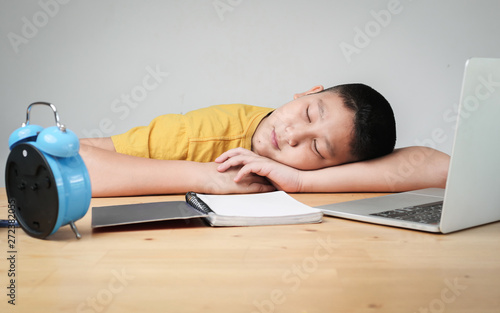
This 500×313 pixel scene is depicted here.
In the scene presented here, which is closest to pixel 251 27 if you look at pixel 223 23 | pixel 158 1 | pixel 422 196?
pixel 223 23

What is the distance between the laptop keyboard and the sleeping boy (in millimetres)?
327

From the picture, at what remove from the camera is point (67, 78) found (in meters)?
2.30

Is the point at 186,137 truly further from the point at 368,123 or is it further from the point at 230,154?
the point at 368,123

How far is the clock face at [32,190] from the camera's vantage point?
0.61m

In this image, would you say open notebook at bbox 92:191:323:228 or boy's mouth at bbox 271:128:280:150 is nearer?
open notebook at bbox 92:191:323:228

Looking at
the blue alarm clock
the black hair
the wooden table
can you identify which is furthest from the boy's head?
the blue alarm clock

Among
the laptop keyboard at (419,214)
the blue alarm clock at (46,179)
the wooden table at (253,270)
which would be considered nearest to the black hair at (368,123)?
the laptop keyboard at (419,214)

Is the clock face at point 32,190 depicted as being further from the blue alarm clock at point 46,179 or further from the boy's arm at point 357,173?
the boy's arm at point 357,173

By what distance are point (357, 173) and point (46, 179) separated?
0.82 m

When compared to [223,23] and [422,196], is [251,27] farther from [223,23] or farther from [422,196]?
[422,196]

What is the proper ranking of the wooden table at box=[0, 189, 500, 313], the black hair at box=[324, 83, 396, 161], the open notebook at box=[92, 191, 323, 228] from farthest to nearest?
the black hair at box=[324, 83, 396, 161], the open notebook at box=[92, 191, 323, 228], the wooden table at box=[0, 189, 500, 313]

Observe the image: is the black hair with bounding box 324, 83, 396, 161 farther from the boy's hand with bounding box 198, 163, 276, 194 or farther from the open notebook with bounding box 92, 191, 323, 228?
the open notebook with bounding box 92, 191, 323, 228

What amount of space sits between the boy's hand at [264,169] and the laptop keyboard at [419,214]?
1.15 feet

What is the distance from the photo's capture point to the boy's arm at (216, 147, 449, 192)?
119 centimetres
